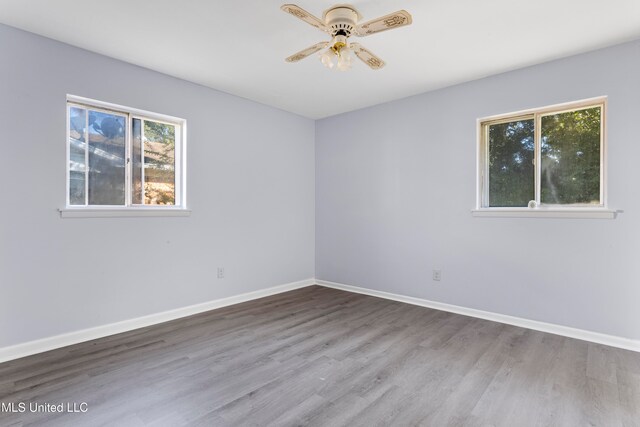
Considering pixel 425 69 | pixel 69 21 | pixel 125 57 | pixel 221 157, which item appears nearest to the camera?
pixel 69 21

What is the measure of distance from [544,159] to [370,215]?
202cm

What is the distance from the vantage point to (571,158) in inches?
118

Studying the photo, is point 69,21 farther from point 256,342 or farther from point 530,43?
point 530,43

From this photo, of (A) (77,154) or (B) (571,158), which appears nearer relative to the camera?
(A) (77,154)

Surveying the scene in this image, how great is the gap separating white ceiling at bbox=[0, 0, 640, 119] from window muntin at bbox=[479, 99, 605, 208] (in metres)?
0.56

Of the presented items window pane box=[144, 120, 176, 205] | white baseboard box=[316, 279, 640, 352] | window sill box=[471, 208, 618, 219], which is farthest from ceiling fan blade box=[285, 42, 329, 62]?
white baseboard box=[316, 279, 640, 352]

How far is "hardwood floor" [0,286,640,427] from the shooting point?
1.78 meters

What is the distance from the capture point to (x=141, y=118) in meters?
3.26

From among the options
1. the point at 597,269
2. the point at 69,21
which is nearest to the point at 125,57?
the point at 69,21

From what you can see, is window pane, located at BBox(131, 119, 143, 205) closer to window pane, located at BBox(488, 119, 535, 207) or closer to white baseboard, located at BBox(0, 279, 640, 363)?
white baseboard, located at BBox(0, 279, 640, 363)

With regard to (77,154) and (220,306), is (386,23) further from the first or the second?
(220,306)

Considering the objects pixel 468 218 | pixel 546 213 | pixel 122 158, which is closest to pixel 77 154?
pixel 122 158

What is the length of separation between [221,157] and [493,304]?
11.2 ft

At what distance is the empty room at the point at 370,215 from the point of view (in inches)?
81.0
